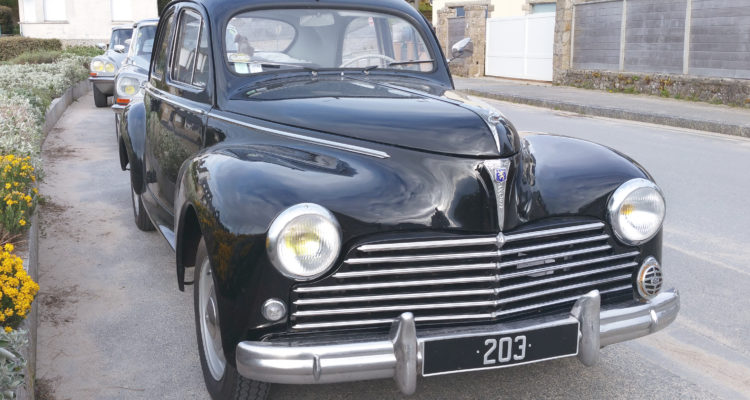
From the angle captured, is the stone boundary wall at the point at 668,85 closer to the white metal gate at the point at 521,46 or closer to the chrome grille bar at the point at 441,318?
the white metal gate at the point at 521,46

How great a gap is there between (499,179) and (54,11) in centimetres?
3620

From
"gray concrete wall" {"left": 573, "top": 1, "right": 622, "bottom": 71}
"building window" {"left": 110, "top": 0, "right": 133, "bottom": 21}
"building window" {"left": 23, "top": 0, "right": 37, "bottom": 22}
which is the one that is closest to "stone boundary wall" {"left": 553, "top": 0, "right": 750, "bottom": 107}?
"gray concrete wall" {"left": 573, "top": 1, "right": 622, "bottom": 71}

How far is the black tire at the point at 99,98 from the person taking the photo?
1465 centimetres

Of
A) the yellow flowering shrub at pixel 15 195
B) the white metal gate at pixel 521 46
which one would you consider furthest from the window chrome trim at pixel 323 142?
the white metal gate at pixel 521 46

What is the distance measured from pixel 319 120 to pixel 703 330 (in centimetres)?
225

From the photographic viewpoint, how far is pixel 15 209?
4758 millimetres

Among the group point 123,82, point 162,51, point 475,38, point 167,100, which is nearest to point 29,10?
point 475,38

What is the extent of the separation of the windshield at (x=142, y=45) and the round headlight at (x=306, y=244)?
9.32 m

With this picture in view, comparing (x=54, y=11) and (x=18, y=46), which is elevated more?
(x=54, y=11)

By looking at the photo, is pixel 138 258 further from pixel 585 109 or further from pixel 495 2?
pixel 495 2

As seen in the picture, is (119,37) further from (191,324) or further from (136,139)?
(191,324)

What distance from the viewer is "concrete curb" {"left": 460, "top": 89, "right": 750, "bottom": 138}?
38.7 feet

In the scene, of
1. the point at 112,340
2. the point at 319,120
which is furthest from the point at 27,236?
the point at 319,120

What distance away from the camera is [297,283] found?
2729mm
